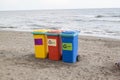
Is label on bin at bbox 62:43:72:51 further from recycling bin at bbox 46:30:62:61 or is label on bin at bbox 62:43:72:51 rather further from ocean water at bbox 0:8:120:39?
ocean water at bbox 0:8:120:39

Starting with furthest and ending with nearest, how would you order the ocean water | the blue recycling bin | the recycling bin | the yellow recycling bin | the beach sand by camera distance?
the ocean water < the yellow recycling bin < the recycling bin < the blue recycling bin < the beach sand

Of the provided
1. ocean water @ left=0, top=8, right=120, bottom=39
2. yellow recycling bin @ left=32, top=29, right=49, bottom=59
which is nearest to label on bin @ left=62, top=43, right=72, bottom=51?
yellow recycling bin @ left=32, top=29, right=49, bottom=59

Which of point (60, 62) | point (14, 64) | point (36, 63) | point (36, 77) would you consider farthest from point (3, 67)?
point (60, 62)

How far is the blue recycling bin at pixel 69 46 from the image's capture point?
5.40m

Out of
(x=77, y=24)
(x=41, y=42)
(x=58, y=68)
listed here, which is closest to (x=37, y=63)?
(x=41, y=42)

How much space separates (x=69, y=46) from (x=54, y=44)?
48 centimetres

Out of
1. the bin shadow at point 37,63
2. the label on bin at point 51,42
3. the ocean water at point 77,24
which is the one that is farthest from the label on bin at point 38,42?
the ocean water at point 77,24

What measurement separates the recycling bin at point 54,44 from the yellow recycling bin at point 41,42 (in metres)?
0.22

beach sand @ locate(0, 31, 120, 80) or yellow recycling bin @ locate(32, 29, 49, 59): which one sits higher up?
yellow recycling bin @ locate(32, 29, 49, 59)

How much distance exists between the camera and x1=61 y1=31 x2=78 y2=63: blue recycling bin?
5.40 meters

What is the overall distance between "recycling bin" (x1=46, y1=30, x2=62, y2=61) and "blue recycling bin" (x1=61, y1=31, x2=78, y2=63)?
19 cm

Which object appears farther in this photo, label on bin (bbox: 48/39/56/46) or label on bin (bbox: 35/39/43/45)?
label on bin (bbox: 35/39/43/45)

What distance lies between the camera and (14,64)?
5613 mm

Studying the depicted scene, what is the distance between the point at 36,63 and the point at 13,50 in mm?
2112
